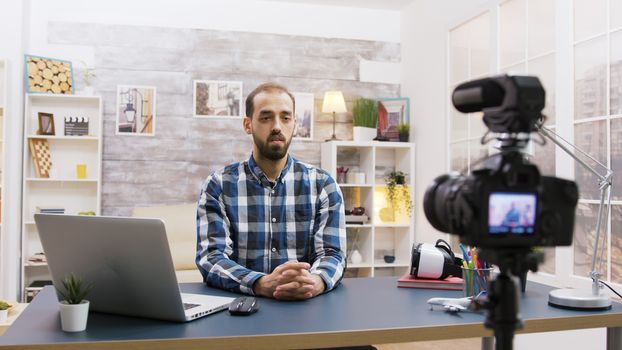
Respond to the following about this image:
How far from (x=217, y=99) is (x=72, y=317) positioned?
3.92m

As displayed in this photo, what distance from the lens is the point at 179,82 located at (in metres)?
5.02

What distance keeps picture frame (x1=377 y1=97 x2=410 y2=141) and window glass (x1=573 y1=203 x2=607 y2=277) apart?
Answer: 2.19 meters

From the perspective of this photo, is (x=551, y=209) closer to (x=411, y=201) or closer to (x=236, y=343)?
(x=236, y=343)

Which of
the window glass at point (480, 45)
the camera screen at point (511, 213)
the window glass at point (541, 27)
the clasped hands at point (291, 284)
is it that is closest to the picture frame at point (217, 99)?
the window glass at point (480, 45)

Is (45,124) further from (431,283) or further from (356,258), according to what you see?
(431,283)

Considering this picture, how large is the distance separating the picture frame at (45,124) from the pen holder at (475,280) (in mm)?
3907

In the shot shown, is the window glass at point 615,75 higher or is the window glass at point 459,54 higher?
the window glass at point 459,54

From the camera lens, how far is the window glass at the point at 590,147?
10.1ft

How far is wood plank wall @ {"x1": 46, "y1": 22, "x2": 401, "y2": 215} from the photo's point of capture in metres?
4.88

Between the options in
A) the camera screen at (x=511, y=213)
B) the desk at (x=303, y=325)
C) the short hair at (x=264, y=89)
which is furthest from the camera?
the short hair at (x=264, y=89)

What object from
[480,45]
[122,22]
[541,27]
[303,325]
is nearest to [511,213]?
[303,325]

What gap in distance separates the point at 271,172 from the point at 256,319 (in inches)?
32.1

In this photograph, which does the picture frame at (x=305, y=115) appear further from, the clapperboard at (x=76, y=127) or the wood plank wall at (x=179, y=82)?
the clapperboard at (x=76, y=127)

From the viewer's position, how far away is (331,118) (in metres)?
5.36
